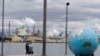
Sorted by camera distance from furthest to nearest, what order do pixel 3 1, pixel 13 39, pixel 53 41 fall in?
1. pixel 53 41
2. pixel 13 39
3. pixel 3 1

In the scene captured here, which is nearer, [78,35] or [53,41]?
[78,35]

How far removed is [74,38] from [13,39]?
16736 centimetres

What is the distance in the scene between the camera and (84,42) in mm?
16406

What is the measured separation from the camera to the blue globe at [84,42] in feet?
54.1

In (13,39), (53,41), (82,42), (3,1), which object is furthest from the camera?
(53,41)

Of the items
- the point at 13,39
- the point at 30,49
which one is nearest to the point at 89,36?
the point at 30,49

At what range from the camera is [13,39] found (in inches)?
7205

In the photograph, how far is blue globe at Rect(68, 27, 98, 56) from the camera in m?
16.5

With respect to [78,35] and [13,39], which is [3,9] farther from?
[13,39]

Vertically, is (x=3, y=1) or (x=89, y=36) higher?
(x=3, y=1)

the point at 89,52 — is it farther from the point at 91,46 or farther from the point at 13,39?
the point at 13,39

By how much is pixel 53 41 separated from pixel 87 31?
179 m

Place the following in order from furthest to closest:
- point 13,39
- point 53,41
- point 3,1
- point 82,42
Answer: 1. point 53,41
2. point 13,39
3. point 3,1
4. point 82,42

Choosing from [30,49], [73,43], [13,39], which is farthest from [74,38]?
[13,39]
